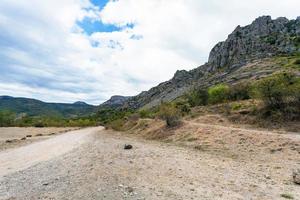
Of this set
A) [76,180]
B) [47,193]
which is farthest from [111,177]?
[47,193]

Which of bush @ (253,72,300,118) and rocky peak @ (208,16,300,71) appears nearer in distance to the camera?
bush @ (253,72,300,118)

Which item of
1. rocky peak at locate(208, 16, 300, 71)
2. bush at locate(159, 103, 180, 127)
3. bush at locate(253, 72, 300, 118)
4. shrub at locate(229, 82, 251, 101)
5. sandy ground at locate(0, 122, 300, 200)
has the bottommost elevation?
sandy ground at locate(0, 122, 300, 200)

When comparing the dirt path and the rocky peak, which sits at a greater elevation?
the rocky peak

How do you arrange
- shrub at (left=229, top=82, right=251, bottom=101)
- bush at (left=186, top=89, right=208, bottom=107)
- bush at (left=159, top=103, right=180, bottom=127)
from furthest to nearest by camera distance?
1. bush at (left=186, top=89, right=208, bottom=107)
2. shrub at (left=229, top=82, right=251, bottom=101)
3. bush at (left=159, top=103, right=180, bottom=127)

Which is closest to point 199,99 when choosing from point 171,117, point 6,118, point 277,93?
point 171,117

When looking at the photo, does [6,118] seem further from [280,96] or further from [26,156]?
[280,96]

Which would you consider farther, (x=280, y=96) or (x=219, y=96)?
(x=219, y=96)

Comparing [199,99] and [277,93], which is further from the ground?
[199,99]

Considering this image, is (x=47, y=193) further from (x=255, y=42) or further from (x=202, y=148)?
(x=255, y=42)

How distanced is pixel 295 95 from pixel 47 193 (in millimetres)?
34876

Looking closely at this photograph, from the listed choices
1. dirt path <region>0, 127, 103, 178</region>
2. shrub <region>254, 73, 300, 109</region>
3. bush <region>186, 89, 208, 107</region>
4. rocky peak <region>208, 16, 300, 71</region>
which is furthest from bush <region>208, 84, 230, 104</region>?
rocky peak <region>208, 16, 300, 71</region>

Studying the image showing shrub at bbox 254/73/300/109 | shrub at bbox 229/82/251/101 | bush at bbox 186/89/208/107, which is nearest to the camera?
shrub at bbox 254/73/300/109

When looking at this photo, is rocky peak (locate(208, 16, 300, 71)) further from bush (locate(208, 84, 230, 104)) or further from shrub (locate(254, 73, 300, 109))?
shrub (locate(254, 73, 300, 109))

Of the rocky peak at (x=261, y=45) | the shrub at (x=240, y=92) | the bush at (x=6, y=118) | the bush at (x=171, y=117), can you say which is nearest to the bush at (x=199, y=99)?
the shrub at (x=240, y=92)
